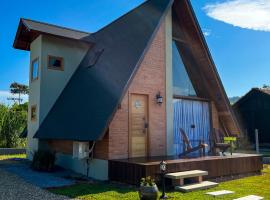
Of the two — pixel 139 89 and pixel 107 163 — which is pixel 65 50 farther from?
pixel 107 163

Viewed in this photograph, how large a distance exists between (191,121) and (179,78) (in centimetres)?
205

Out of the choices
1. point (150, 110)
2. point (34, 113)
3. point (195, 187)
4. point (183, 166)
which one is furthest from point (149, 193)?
point (34, 113)

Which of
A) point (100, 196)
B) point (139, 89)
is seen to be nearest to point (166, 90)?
point (139, 89)

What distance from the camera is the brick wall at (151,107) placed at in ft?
34.4

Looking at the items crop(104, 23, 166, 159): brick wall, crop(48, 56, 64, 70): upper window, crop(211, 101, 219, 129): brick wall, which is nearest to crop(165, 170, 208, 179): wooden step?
crop(104, 23, 166, 159): brick wall

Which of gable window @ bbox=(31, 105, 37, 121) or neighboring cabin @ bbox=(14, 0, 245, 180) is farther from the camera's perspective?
gable window @ bbox=(31, 105, 37, 121)

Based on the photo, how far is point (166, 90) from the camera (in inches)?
493

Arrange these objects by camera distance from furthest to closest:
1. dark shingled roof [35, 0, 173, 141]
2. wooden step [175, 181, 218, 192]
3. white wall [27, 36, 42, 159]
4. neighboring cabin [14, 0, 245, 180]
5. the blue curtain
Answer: white wall [27, 36, 42, 159], the blue curtain, neighboring cabin [14, 0, 245, 180], dark shingled roof [35, 0, 173, 141], wooden step [175, 181, 218, 192]

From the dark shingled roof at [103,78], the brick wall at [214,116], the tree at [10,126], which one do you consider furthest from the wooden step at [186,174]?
the tree at [10,126]

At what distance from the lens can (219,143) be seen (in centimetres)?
1316

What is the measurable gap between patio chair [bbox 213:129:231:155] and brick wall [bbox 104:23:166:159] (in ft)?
8.47

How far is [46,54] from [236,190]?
10562 millimetres

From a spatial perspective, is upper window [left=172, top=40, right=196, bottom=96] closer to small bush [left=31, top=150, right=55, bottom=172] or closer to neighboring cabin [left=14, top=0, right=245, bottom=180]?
neighboring cabin [left=14, top=0, right=245, bottom=180]

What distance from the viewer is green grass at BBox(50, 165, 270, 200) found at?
25.6ft
